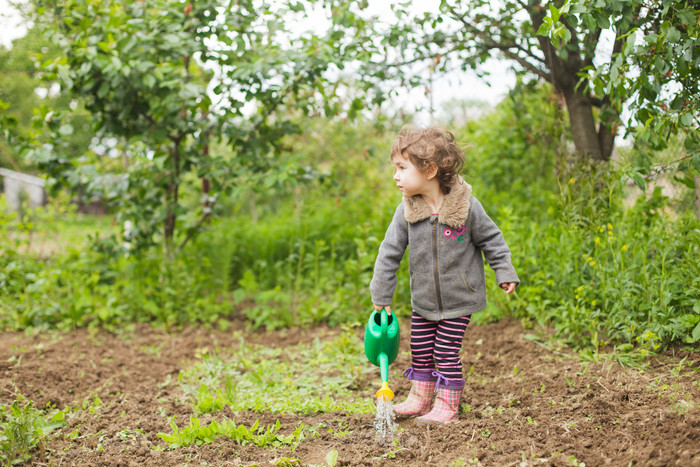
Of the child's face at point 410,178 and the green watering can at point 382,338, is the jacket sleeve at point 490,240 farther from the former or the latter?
the green watering can at point 382,338

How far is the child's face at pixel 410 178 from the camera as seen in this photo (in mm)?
2301

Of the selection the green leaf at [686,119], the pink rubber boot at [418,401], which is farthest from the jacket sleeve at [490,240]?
the green leaf at [686,119]

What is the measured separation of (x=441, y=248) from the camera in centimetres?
233

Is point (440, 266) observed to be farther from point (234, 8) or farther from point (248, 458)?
point (234, 8)

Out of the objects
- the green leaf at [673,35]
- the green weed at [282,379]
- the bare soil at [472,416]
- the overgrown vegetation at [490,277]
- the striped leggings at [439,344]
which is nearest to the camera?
the bare soil at [472,416]

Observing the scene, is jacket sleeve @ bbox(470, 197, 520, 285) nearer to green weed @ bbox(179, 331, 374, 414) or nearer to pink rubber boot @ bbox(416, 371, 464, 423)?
pink rubber boot @ bbox(416, 371, 464, 423)

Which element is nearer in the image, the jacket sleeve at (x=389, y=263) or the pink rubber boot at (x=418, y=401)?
the jacket sleeve at (x=389, y=263)

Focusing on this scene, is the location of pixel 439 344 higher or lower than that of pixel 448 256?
lower

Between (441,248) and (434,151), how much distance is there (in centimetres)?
43

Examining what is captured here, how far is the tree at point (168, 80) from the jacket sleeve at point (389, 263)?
1.52 m

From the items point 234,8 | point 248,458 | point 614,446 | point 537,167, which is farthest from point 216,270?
point 614,446

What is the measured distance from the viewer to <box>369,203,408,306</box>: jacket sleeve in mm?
2352

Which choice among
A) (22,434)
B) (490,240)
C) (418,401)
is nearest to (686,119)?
(490,240)

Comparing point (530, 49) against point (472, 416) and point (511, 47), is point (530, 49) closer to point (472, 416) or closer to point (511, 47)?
point (511, 47)
